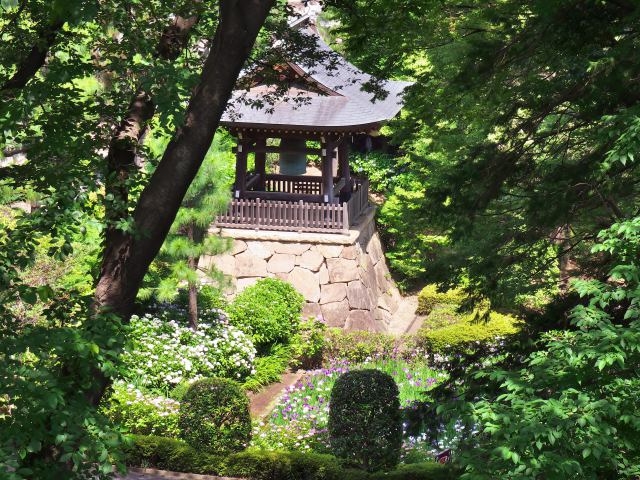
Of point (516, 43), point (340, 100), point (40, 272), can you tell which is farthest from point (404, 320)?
point (516, 43)

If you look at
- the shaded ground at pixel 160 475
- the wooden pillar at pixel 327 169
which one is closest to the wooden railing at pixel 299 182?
the wooden pillar at pixel 327 169

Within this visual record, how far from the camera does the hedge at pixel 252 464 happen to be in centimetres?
1043

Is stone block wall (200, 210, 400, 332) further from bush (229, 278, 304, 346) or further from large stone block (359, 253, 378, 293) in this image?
bush (229, 278, 304, 346)

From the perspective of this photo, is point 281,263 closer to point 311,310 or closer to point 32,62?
point 311,310

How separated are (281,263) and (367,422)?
349 inches

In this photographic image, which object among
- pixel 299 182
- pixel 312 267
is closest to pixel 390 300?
pixel 312 267

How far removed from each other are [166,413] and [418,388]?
4.86 m

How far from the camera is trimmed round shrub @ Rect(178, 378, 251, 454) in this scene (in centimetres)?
1079

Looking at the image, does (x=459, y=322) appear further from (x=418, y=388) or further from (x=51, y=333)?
(x=51, y=333)

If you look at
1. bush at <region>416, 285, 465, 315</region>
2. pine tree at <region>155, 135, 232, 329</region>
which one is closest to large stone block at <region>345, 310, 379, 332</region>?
bush at <region>416, 285, 465, 315</region>

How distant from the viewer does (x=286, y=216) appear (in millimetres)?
19344

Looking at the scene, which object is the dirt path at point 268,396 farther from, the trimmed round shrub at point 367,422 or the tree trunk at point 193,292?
the trimmed round shrub at point 367,422

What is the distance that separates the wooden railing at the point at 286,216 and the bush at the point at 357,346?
2979mm

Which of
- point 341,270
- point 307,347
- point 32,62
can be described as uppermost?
point 341,270
